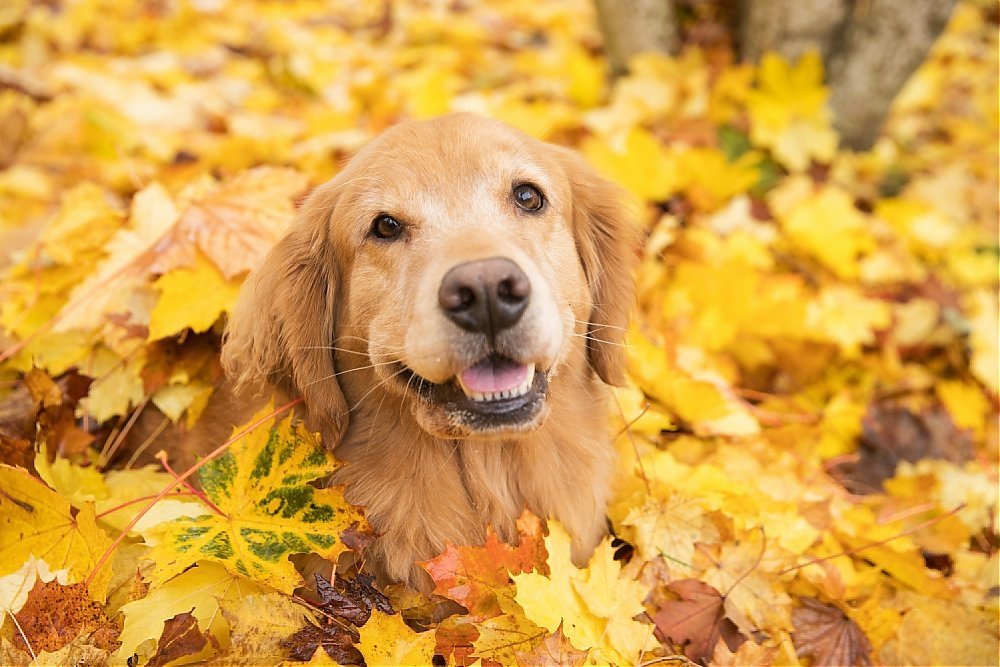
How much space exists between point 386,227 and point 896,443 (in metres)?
2.92

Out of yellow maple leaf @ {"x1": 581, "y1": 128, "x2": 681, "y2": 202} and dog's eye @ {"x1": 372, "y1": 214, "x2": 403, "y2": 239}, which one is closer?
dog's eye @ {"x1": 372, "y1": 214, "x2": 403, "y2": 239}

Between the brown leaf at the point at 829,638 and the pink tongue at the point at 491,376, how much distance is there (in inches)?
53.3

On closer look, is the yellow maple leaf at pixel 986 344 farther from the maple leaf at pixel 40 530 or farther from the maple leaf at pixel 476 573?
the maple leaf at pixel 40 530

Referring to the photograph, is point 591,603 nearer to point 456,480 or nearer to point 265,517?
point 456,480

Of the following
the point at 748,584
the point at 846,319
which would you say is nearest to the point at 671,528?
the point at 748,584

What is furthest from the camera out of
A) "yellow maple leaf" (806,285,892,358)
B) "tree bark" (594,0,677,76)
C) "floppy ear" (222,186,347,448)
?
"tree bark" (594,0,677,76)

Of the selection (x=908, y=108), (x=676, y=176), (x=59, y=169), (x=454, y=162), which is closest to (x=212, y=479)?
(x=454, y=162)

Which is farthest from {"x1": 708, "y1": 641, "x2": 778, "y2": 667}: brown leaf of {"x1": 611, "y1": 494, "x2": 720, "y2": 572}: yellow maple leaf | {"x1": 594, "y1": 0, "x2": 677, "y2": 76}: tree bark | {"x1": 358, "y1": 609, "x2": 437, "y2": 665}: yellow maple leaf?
{"x1": 594, "y1": 0, "x2": 677, "y2": 76}: tree bark

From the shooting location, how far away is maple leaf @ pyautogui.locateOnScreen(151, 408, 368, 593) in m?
2.15

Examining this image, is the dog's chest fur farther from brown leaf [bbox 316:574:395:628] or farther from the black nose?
the black nose

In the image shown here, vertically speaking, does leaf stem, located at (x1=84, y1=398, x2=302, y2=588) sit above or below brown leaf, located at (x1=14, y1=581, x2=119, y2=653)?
above

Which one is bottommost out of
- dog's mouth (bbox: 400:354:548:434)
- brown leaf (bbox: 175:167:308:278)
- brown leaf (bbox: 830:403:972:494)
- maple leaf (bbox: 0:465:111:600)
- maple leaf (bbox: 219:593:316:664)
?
brown leaf (bbox: 830:403:972:494)

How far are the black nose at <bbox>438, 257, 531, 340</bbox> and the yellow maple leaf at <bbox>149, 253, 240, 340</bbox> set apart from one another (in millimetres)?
1266

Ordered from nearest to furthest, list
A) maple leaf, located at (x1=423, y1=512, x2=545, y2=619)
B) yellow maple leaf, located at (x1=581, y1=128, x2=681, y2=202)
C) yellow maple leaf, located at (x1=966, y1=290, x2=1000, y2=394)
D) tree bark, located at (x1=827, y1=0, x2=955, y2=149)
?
1. maple leaf, located at (x1=423, y1=512, x2=545, y2=619)
2. yellow maple leaf, located at (x1=966, y1=290, x2=1000, y2=394)
3. yellow maple leaf, located at (x1=581, y1=128, x2=681, y2=202)
4. tree bark, located at (x1=827, y1=0, x2=955, y2=149)
